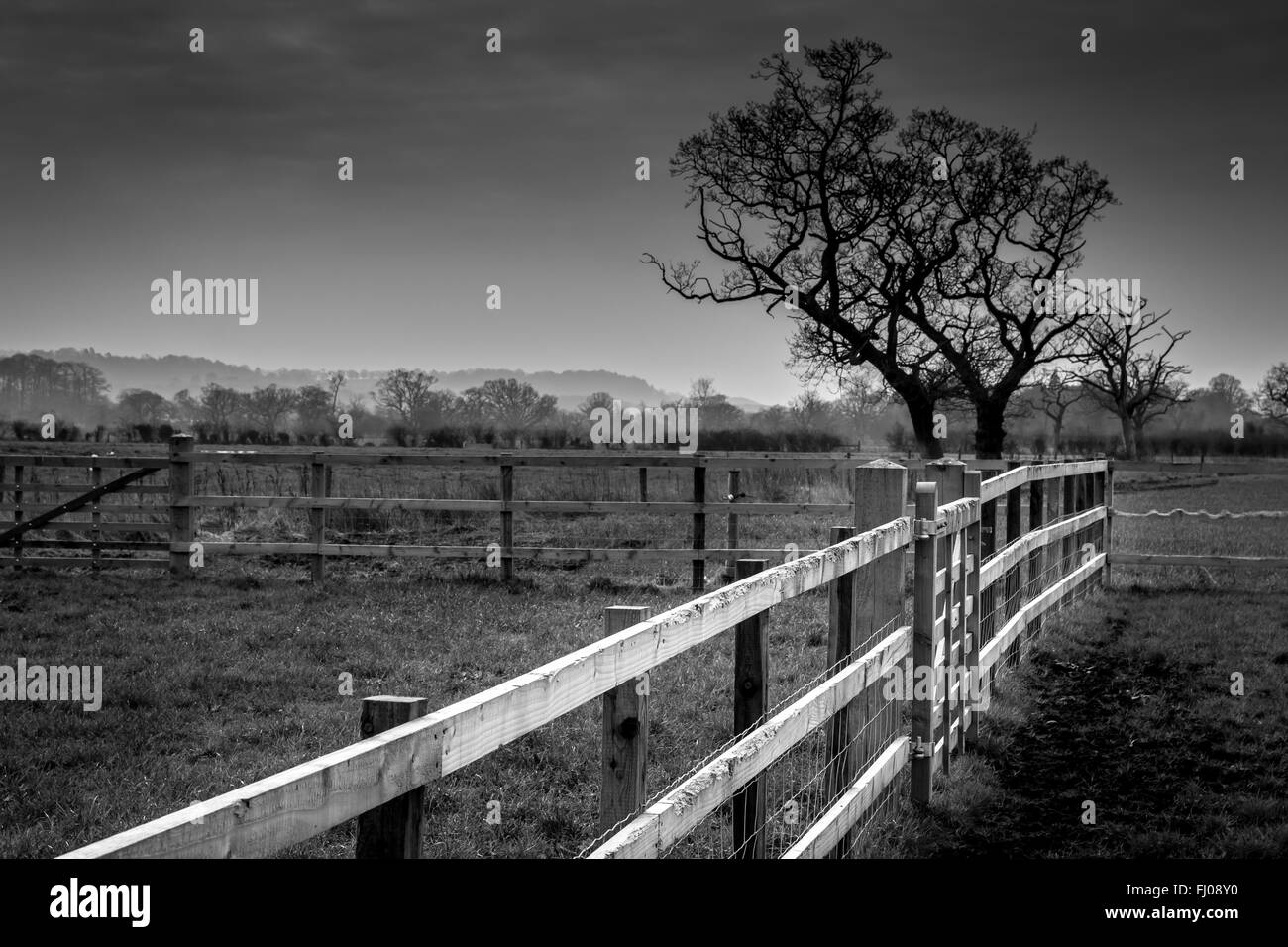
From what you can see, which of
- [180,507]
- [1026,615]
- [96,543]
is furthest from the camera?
[96,543]

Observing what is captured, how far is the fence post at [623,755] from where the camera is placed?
2.74 metres

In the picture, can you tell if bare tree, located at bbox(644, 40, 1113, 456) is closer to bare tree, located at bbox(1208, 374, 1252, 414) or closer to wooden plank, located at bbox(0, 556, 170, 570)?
wooden plank, located at bbox(0, 556, 170, 570)

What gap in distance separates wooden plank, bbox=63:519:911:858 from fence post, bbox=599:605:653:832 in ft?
0.52

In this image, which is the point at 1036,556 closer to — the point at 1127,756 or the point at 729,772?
the point at 1127,756

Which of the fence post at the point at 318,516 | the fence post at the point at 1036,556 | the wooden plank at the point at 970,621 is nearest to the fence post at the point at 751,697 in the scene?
the wooden plank at the point at 970,621

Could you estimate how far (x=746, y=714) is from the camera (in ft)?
11.7

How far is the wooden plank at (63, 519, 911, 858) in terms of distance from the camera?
1.39 m

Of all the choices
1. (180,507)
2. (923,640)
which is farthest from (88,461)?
(923,640)

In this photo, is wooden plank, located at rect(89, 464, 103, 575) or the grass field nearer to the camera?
the grass field

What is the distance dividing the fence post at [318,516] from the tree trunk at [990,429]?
1334 centimetres

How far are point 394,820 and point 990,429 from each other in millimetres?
21367

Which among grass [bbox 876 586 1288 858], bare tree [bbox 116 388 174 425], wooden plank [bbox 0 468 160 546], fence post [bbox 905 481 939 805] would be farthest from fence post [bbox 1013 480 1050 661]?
bare tree [bbox 116 388 174 425]

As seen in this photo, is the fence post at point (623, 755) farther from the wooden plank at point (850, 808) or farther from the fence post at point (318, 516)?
the fence post at point (318, 516)
